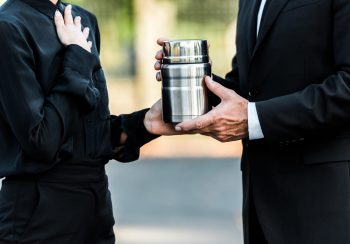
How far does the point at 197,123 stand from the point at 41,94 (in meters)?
0.53

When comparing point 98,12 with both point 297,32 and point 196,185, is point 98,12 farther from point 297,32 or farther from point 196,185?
point 297,32

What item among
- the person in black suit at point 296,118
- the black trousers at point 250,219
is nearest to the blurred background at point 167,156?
the black trousers at point 250,219

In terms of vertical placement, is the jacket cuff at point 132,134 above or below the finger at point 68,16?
below

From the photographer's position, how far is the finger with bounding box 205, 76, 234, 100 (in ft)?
9.16

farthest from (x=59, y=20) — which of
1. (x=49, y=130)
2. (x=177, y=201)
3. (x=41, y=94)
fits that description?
(x=177, y=201)

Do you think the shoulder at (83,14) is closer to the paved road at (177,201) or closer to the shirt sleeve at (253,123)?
the shirt sleeve at (253,123)

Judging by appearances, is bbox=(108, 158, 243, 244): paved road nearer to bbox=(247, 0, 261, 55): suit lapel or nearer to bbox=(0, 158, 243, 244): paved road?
bbox=(0, 158, 243, 244): paved road

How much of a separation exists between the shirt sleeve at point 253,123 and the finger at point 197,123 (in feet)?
0.45

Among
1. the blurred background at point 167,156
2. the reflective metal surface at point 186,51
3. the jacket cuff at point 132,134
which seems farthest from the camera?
the blurred background at point 167,156

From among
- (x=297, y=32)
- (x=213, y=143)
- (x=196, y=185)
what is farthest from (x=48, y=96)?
(x=213, y=143)

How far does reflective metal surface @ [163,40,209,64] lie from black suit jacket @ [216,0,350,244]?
0.84 ft

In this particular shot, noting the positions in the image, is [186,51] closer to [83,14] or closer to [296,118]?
[296,118]

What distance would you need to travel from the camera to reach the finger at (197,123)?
2799 millimetres

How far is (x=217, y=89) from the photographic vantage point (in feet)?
9.29
